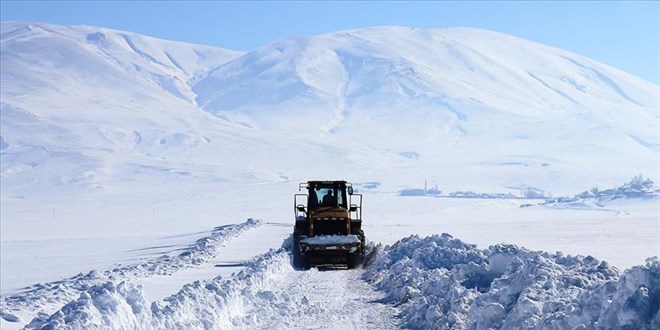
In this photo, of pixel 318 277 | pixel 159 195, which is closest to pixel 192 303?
pixel 318 277

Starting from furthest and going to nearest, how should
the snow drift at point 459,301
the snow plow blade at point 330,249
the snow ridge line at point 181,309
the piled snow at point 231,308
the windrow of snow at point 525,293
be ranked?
the snow plow blade at point 330,249 → the piled snow at point 231,308 → the snow ridge line at point 181,309 → the snow drift at point 459,301 → the windrow of snow at point 525,293

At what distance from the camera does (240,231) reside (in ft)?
139

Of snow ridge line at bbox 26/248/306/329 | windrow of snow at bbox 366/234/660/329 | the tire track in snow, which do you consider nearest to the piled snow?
snow ridge line at bbox 26/248/306/329

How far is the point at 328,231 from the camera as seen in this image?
874 inches

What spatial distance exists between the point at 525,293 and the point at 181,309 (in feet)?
12.3

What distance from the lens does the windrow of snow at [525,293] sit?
7434 mm

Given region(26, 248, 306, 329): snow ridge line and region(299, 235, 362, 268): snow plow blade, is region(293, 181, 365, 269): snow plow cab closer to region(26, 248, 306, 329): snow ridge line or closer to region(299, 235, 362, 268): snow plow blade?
region(299, 235, 362, 268): snow plow blade

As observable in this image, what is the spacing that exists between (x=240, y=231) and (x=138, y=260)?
43.8 ft

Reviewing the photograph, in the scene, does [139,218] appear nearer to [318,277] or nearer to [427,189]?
[427,189]

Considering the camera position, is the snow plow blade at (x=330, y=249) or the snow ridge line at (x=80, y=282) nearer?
the snow ridge line at (x=80, y=282)

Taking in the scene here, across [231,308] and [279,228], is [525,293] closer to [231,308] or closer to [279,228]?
[231,308]

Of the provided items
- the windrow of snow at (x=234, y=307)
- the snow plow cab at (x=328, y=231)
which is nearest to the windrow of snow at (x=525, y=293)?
the windrow of snow at (x=234, y=307)

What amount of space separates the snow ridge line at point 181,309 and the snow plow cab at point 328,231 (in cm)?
591

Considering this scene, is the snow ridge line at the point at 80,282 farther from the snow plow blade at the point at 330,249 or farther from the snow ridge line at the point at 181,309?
the snow plow blade at the point at 330,249
